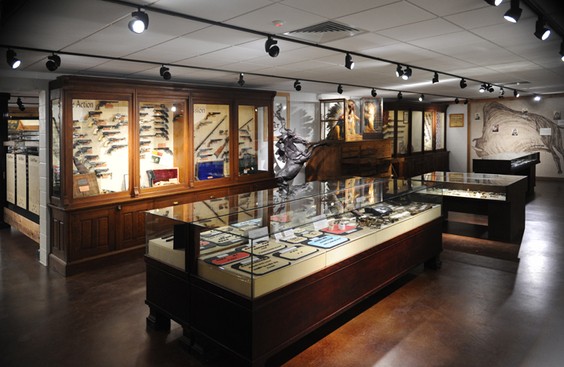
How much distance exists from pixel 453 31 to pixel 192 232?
310 cm

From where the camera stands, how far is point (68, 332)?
3893 mm

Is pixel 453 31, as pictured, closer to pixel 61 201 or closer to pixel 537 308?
pixel 537 308

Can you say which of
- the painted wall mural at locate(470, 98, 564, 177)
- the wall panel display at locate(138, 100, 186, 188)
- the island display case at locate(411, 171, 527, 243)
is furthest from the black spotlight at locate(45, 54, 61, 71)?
the painted wall mural at locate(470, 98, 564, 177)

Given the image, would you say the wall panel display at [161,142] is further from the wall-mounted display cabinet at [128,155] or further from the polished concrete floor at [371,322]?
the polished concrete floor at [371,322]

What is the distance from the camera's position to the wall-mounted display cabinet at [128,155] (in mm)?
5590

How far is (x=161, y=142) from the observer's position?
6.82m

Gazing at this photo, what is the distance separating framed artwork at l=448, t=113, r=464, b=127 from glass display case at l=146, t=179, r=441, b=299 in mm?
11841

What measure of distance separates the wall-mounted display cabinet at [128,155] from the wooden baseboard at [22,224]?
1424mm

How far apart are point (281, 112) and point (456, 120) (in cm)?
883

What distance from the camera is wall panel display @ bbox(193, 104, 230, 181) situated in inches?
281

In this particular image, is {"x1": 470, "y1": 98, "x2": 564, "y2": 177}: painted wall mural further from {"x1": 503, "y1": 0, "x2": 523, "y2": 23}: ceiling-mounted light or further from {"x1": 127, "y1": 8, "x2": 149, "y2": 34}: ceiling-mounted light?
{"x1": 127, "y1": 8, "x2": 149, "y2": 34}: ceiling-mounted light

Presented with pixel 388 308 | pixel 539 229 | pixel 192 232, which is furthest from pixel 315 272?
pixel 539 229

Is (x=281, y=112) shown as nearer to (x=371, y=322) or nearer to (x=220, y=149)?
(x=220, y=149)

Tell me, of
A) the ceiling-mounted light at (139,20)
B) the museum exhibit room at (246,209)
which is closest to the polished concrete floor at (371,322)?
the museum exhibit room at (246,209)
